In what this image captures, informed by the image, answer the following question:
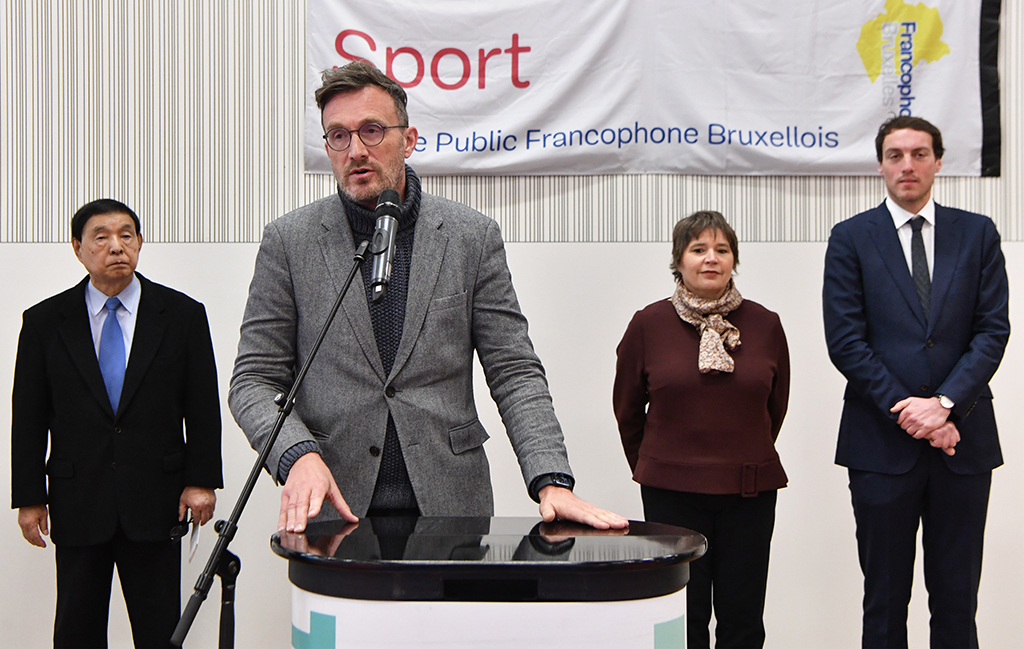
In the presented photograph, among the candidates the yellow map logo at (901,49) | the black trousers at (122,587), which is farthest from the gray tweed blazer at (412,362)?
the yellow map logo at (901,49)

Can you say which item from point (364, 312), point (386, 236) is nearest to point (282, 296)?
point (364, 312)

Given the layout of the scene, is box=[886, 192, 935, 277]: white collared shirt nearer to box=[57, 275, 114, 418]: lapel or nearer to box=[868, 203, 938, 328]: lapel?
box=[868, 203, 938, 328]: lapel

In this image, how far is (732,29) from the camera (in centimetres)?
343

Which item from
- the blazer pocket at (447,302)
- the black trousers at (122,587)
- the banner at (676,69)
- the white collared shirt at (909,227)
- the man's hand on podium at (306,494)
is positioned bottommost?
the black trousers at (122,587)

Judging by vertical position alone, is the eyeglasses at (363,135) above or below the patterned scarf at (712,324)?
above

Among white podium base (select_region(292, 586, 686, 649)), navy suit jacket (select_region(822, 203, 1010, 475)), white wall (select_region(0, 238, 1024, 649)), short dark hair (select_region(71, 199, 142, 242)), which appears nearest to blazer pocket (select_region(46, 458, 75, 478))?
short dark hair (select_region(71, 199, 142, 242))

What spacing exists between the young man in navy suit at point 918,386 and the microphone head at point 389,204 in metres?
1.64

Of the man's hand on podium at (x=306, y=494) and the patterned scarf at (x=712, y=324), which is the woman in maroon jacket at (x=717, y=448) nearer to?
the patterned scarf at (x=712, y=324)

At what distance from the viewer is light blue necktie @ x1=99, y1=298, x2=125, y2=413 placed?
2742 millimetres

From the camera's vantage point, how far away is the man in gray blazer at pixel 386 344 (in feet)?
5.34

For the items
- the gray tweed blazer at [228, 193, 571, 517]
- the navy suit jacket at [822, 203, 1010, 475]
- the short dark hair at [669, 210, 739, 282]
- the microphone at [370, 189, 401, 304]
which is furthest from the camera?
the short dark hair at [669, 210, 739, 282]

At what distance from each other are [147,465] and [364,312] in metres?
1.38

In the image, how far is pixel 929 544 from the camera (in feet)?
8.66

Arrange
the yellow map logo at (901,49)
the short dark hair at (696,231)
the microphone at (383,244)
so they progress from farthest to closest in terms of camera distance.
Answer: the yellow map logo at (901,49)
the short dark hair at (696,231)
the microphone at (383,244)
